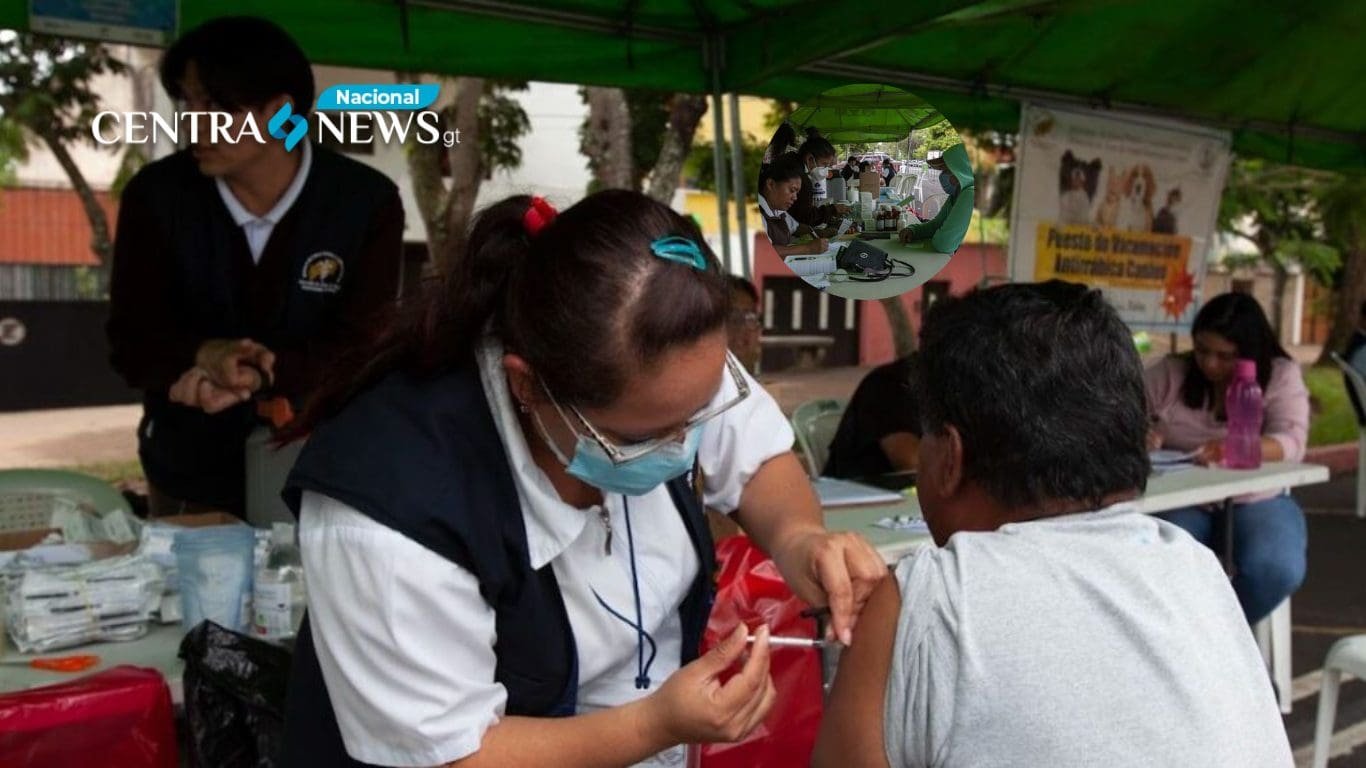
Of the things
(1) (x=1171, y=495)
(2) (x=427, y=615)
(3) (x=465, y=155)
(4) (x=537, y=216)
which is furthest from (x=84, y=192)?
(2) (x=427, y=615)

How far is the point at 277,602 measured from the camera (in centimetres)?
171

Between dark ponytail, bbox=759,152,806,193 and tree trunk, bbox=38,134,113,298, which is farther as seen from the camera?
tree trunk, bbox=38,134,113,298

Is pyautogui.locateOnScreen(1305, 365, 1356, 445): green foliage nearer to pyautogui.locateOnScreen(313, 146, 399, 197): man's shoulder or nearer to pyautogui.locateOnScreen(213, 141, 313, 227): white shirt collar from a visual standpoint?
pyautogui.locateOnScreen(313, 146, 399, 197): man's shoulder

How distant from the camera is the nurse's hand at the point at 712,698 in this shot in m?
1.11

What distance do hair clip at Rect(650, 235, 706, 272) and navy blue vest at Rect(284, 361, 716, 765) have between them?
0.26 metres

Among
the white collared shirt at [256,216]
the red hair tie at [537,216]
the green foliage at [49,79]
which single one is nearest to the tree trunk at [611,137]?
the green foliage at [49,79]

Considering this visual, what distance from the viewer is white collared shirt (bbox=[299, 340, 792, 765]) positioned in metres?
1.05

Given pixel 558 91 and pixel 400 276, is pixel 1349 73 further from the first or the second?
pixel 558 91

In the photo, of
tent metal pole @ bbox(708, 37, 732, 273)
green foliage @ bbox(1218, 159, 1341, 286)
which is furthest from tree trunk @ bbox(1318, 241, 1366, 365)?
tent metal pole @ bbox(708, 37, 732, 273)

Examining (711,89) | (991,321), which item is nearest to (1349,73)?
(711,89)

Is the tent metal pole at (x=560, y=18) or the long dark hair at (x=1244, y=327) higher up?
the tent metal pole at (x=560, y=18)

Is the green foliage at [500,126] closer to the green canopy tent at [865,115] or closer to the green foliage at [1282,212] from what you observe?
the green foliage at [1282,212]

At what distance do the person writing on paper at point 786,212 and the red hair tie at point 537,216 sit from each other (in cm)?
23

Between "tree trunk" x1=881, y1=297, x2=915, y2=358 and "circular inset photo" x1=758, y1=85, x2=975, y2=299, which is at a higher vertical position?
"circular inset photo" x1=758, y1=85, x2=975, y2=299
